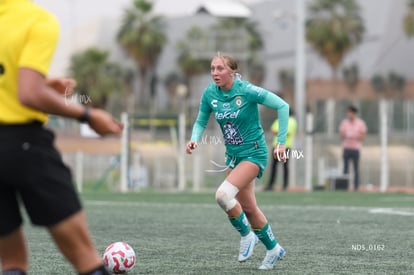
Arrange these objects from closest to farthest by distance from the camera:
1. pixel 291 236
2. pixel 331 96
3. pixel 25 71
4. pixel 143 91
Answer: pixel 25 71
pixel 291 236
pixel 331 96
pixel 143 91

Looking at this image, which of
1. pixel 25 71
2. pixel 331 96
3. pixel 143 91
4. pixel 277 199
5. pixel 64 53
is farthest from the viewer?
pixel 143 91

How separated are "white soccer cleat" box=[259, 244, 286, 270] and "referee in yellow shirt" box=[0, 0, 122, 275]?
11.4ft

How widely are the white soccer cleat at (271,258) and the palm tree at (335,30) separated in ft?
223

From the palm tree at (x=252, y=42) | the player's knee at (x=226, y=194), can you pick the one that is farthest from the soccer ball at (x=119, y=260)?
the palm tree at (x=252, y=42)

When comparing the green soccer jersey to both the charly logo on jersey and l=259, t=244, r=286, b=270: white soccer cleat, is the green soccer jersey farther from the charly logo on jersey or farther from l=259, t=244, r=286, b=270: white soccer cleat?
l=259, t=244, r=286, b=270: white soccer cleat

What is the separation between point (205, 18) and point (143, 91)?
8.01 metres

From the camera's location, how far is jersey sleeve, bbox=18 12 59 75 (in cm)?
480

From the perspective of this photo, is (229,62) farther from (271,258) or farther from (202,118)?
(271,258)

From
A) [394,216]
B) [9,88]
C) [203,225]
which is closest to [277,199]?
[394,216]

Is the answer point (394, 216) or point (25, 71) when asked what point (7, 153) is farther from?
point (394, 216)

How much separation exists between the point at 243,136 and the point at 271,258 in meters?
1.06

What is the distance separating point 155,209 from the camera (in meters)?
16.0

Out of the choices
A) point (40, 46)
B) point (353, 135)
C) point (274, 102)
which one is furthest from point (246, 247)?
point (353, 135)

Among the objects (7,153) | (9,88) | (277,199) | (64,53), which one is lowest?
(277,199)
